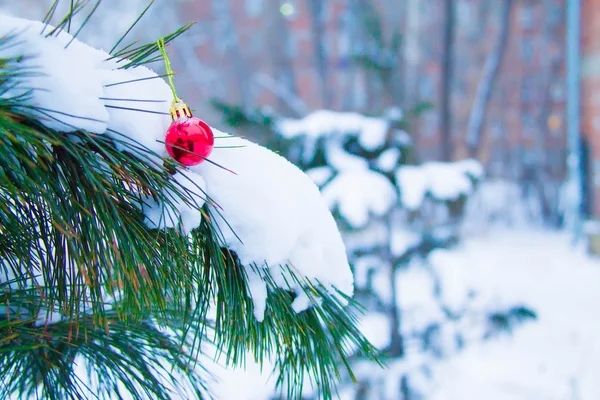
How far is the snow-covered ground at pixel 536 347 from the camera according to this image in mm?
3643

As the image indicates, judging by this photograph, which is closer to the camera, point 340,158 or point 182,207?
point 182,207

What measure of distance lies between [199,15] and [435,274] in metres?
14.2

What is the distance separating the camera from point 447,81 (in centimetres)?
563

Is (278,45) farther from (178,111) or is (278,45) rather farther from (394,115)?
(178,111)

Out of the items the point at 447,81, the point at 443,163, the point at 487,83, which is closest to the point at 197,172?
the point at 443,163

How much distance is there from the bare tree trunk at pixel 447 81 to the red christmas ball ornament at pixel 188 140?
15.8 feet

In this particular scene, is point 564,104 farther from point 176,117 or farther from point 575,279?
point 176,117

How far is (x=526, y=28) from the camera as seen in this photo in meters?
12.6

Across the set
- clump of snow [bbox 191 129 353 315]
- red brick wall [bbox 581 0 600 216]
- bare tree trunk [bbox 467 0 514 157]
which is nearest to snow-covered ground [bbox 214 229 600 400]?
clump of snow [bbox 191 129 353 315]

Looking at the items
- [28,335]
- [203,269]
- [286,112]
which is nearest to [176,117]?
[203,269]

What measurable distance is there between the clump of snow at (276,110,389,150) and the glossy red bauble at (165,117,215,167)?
6.65ft

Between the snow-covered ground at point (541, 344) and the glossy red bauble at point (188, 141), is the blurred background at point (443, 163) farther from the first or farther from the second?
the glossy red bauble at point (188, 141)

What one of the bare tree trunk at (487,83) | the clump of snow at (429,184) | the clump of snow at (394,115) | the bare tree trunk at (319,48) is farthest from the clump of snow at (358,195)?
the bare tree trunk at (319,48)

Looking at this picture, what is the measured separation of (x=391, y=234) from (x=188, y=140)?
2601 millimetres
